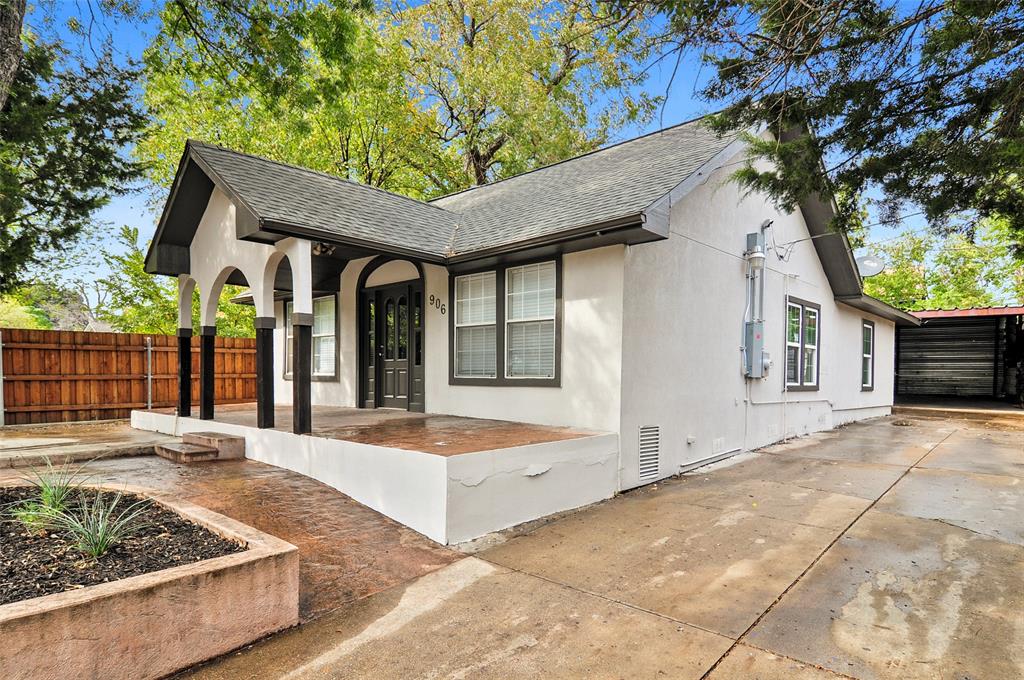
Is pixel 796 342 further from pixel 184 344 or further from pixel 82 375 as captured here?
pixel 82 375

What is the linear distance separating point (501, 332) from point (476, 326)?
55 cm

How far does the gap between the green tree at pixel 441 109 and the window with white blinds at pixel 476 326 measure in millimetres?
10234

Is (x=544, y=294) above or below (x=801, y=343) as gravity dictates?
above

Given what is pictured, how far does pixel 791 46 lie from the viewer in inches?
164

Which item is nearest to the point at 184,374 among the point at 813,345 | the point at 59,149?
the point at 59,149

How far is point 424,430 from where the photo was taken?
6594mm

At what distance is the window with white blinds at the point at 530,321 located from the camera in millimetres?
7120

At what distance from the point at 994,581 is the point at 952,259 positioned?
28.1 metres

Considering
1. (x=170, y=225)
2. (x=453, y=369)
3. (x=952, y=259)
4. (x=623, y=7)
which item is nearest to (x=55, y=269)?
(x=170, y=225)

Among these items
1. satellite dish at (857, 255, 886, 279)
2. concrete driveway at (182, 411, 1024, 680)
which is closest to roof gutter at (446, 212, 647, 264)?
concrete driveway at (182, 411, 1024, 680)

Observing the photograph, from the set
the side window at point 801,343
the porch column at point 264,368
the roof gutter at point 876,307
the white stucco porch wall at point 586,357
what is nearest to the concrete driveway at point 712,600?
the white stucco porch wall at point 586,357

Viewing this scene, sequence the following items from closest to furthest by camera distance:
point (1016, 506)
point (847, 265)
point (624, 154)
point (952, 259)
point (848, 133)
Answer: point (848, 133) < point (1016, 506) < point (624, 154) < point (847, 265) < point (952, 259)

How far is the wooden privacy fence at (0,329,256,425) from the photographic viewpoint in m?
10.2

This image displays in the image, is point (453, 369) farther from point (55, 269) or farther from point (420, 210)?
point (55, 269)
